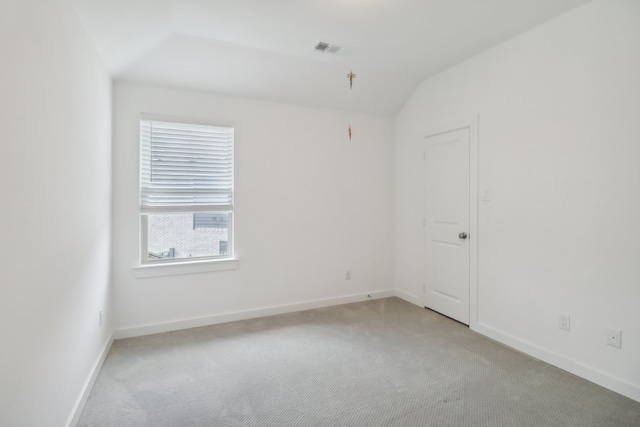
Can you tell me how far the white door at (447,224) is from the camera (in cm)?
336

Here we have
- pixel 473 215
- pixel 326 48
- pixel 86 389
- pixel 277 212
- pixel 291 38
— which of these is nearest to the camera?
pixel 86 389

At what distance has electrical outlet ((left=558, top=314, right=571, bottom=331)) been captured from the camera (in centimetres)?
248

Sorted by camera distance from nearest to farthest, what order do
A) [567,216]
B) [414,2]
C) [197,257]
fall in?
[414,2]
[567,216]
[197,257]

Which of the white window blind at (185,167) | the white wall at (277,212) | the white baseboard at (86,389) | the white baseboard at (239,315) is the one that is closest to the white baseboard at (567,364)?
the white baseboard at (239,315)

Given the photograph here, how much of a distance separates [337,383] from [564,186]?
7.37 feet

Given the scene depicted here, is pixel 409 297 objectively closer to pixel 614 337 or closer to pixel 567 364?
pixel 567 364

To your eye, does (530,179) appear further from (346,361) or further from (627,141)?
(346,361)

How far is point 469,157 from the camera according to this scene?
10.7ft

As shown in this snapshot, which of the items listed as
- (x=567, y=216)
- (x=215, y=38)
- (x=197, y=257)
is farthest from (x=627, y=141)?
(x=197, y=257)

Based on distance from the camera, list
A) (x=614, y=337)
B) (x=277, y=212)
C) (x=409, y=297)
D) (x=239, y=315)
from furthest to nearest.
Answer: (x=409, y=297)
(x=277, y=212)
(x=239, y=315)
(x=614, y=337)

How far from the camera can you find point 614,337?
223 centimetres

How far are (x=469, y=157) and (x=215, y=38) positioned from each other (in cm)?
258

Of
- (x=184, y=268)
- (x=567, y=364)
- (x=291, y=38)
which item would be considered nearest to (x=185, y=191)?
(x=184, y=268)

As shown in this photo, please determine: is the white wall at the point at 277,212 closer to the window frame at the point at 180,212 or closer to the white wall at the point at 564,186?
the window frame at the point at 180,212
